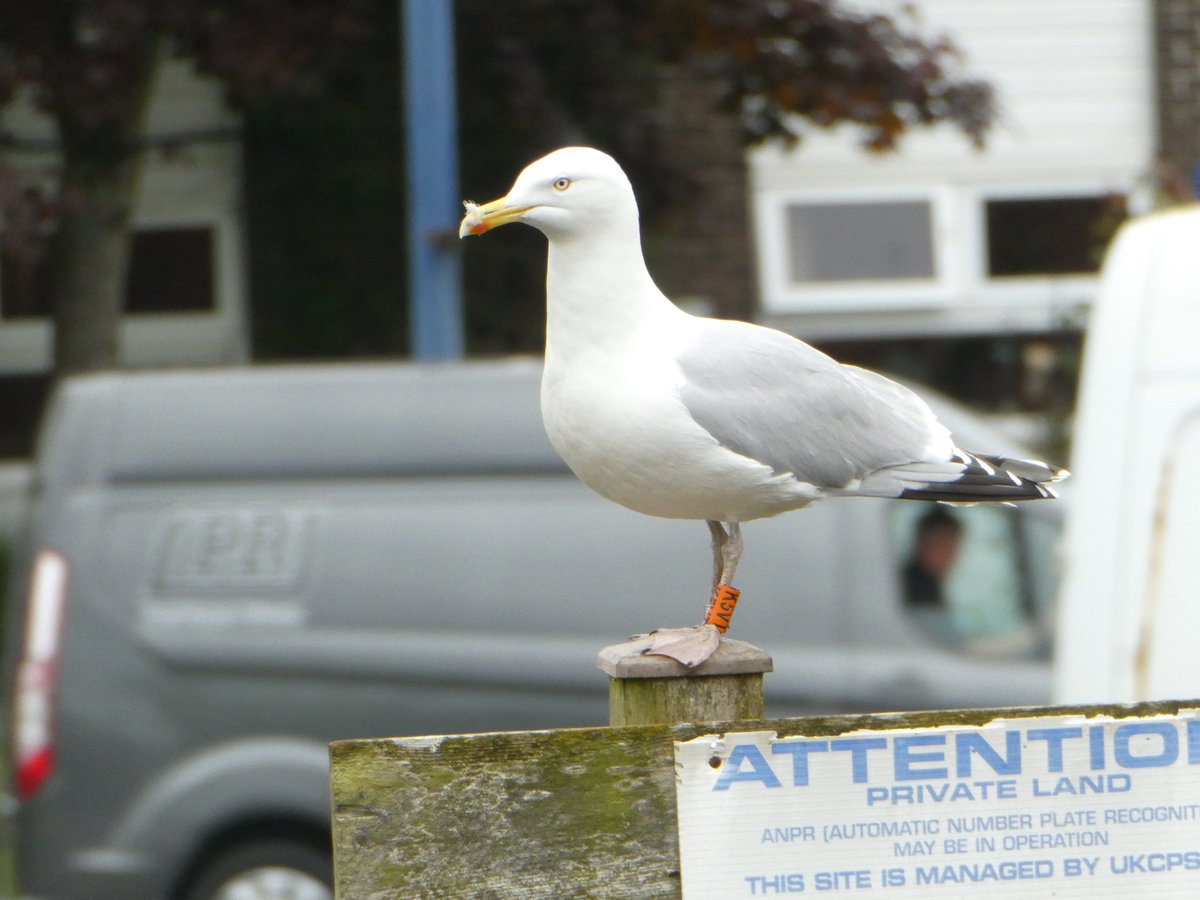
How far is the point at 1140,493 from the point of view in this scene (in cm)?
301

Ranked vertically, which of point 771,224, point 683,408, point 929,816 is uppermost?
point 771,224

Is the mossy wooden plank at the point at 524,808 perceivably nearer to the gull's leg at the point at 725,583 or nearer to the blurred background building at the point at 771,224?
the gull's leg at the point at 725,583

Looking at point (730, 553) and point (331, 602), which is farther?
point (331, 602)

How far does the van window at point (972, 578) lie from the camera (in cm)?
486

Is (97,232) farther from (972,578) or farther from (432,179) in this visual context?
(972,578)

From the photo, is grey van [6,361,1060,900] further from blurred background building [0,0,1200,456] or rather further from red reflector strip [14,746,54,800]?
blurred background building [0,0,1200,456]

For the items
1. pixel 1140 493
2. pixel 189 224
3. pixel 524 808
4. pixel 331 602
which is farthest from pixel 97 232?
pixel 524 808

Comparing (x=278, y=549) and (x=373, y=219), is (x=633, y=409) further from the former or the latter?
(x=373, y=219)

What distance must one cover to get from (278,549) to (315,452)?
0.94 ft

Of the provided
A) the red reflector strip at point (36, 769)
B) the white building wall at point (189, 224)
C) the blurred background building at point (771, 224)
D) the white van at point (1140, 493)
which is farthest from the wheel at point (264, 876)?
the white building wall at point (189, 224)

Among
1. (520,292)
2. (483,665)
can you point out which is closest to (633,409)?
(483,665)

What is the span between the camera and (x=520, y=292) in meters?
9.38

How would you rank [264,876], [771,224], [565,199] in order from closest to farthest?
[565,199], [264,876], [771,224]

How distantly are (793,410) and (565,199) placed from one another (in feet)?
1.14
